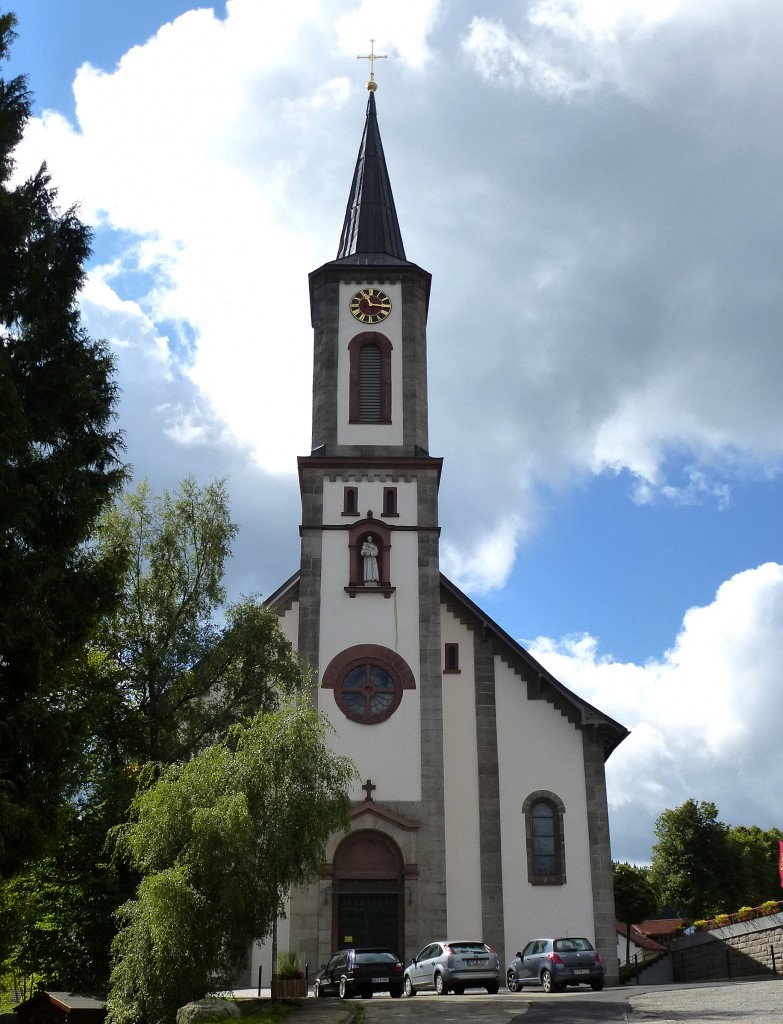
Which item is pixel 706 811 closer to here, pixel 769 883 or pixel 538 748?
pixel 769 883

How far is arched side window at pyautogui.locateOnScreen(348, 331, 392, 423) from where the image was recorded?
121ft

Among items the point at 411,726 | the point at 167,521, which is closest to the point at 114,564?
the point at 167,521

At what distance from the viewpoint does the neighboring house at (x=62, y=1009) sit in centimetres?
2881

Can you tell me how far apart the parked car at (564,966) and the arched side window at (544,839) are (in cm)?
520

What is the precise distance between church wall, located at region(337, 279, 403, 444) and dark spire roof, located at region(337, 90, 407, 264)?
1286 mm

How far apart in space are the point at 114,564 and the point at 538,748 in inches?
761

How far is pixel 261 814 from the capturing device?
20.7 meters

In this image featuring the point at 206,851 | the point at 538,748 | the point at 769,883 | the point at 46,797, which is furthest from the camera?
the point at 769,883

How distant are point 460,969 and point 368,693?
9.87m

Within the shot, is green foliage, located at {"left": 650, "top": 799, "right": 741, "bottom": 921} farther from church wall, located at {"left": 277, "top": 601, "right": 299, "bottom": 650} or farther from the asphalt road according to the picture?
the asphalt road

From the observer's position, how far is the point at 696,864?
58.6m

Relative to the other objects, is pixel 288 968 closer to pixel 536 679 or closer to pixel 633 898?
pixel 536 679

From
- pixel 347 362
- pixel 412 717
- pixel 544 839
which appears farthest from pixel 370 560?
pixel 544 839

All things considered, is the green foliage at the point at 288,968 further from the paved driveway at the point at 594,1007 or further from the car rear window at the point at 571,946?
the car rear window at the point at 571,946
